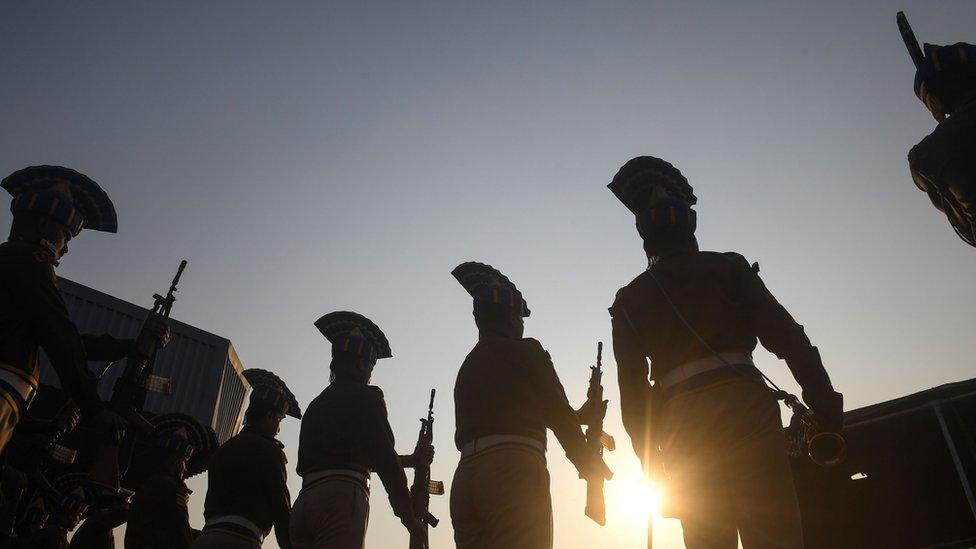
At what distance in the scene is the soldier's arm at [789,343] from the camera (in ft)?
10.4

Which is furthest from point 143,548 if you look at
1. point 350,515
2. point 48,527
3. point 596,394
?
point 596,394

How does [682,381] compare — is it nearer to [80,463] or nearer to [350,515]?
[350,515]

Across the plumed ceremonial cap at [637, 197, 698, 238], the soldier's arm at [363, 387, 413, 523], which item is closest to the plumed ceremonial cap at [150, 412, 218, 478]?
the soldier's arm at [363, 387, 413, 523]

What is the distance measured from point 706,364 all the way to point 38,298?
4.06m

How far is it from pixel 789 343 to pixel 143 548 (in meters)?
6.17

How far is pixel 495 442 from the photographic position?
4.38 metres

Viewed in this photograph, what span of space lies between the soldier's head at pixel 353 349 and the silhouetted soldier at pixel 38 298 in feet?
7.21

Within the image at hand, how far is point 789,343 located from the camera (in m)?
3.30

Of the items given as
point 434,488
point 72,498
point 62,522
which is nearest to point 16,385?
point 62,522

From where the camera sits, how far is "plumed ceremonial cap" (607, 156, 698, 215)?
4.48 metres

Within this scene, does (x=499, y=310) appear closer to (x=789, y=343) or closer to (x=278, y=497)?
(x=789, y=343)

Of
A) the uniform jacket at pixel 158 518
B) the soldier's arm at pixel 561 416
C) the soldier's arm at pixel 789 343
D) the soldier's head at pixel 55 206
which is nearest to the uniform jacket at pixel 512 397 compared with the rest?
the soldier's arm at pixel 561 416

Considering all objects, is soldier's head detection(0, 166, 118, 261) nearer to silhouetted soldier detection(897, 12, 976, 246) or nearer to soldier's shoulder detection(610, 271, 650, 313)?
soldier's shoulder detection(610, 271, 650, 313)

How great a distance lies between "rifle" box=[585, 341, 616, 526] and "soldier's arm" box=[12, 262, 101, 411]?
11.1 feet
